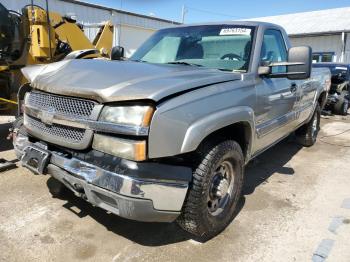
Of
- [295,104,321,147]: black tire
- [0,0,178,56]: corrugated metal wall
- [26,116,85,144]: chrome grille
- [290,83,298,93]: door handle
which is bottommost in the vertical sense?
[295,104,321,147]: black tire

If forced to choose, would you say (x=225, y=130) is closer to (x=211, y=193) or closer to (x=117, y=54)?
(x=211, y=193)

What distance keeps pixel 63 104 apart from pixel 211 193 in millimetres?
1430

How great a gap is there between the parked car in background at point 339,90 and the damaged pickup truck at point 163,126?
759 cm

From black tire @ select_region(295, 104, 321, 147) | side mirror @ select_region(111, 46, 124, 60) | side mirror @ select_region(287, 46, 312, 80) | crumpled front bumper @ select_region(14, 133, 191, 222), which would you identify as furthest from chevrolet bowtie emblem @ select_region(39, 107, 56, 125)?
black tire @ select_region(295, 104, 321, 147)

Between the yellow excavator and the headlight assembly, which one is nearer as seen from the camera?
the headlight assembly

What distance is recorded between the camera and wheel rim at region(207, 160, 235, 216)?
309 centimetres

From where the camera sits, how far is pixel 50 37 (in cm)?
627

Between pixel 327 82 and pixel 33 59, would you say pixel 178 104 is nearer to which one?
pixel 33 59

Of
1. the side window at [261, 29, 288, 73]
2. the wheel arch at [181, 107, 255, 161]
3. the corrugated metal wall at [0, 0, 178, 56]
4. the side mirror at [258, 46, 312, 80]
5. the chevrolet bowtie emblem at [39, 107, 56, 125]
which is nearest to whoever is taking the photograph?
the wheel arch at [181, 107, 255, 161]

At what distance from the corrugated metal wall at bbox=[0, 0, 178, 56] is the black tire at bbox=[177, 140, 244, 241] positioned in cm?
1343

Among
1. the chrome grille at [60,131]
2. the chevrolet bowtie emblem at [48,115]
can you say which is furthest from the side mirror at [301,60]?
the chevrolet bowtie emblem at [48,115]

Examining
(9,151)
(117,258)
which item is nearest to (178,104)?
(117,258)

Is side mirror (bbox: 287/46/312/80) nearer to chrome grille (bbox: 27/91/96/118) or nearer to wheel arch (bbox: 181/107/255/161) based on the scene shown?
wheel arch (bbox: 181/107/255/161)

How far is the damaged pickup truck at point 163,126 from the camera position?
7.90 feet
